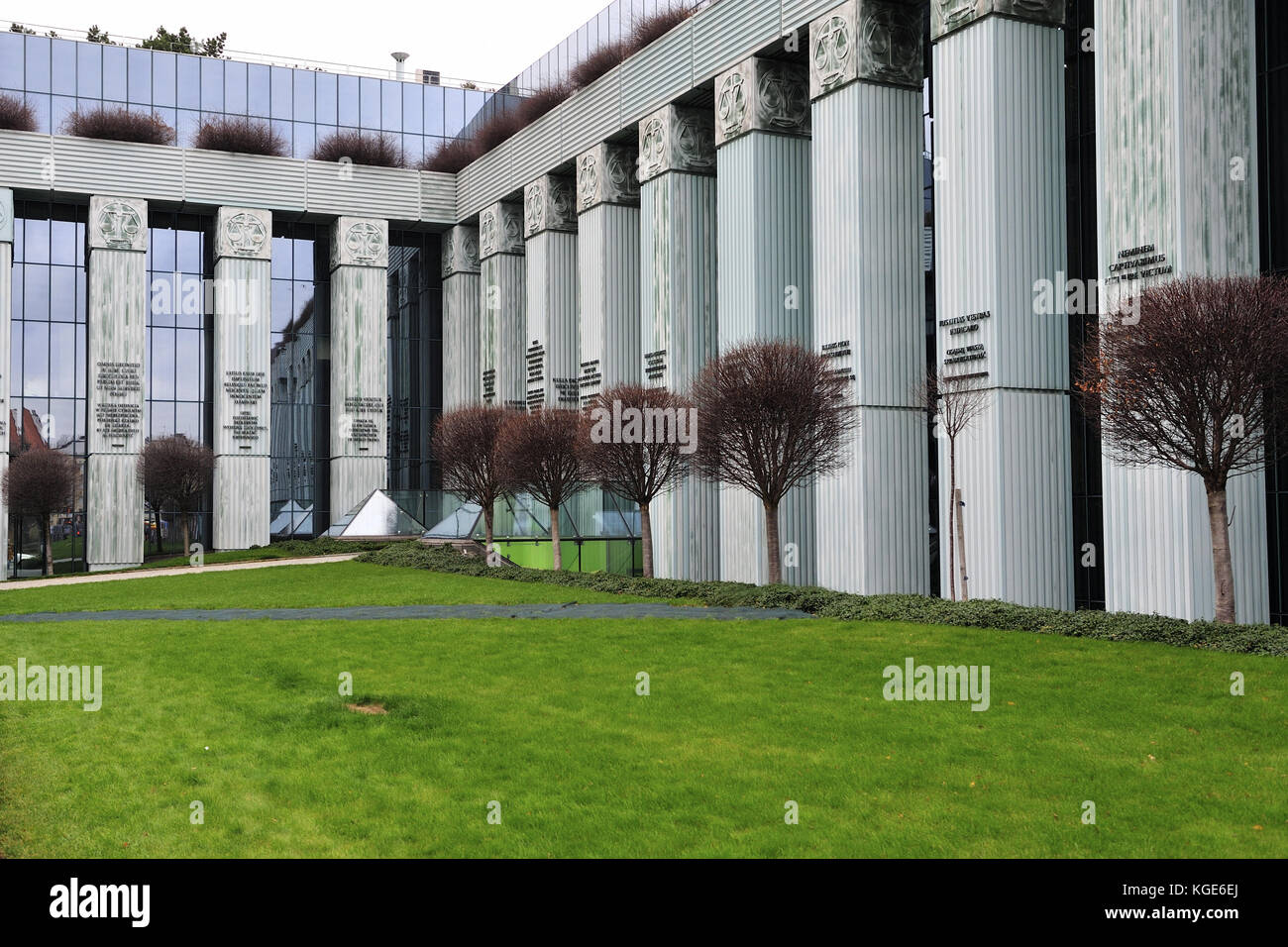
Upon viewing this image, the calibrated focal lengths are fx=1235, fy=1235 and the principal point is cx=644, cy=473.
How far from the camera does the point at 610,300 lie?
39344 millimetres

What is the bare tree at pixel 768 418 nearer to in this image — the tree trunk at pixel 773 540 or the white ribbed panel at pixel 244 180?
the tree trunk at pixel 773 540

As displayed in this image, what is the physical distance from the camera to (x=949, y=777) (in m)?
9.61

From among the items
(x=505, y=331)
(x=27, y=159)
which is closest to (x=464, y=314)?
(x=505, y=331)

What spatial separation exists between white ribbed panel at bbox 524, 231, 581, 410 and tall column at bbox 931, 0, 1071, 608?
20460 millimetres

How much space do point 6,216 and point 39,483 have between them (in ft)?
35.2

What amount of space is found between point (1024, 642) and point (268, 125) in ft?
160

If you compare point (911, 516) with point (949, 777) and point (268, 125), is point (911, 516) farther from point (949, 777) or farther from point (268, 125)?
point (268, 125)

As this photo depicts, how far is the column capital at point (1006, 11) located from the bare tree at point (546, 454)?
12727mm

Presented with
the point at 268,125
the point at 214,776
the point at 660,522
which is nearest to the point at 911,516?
the point at 660,522

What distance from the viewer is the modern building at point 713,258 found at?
21.0 m

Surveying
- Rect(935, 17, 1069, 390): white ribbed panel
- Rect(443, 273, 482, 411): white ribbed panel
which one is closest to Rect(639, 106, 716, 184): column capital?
Rect(935, 17, 1069, 390): white ribbed panel

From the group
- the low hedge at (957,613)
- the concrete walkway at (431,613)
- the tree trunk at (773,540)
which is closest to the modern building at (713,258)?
the tree trunk at (773,540)

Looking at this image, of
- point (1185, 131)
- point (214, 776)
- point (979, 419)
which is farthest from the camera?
point (979, 419)

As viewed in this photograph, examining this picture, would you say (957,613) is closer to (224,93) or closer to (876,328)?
(876,328)
